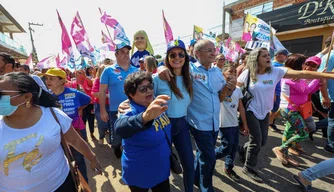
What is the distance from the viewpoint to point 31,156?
4.49ft

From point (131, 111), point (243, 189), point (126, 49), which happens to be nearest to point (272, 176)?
point (243, 189)

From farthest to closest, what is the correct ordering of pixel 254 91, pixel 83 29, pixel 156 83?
pixel 83 29, pixel 254 91, pixel 156 83

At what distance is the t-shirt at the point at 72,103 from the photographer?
2615 millimetres

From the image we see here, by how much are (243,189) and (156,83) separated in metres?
1.95

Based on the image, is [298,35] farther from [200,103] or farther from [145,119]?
[145,119]

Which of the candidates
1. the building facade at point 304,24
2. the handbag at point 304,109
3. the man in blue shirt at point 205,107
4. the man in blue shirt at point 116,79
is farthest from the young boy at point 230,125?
the building facade at point 304,24

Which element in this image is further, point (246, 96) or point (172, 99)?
point (246, 96)

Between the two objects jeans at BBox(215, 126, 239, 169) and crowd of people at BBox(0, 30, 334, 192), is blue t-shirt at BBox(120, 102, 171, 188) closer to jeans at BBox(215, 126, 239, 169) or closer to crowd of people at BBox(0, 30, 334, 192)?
crowd of people at BBox(0, 30, 334, 192)

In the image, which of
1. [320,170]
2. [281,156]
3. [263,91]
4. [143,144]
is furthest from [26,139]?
[281,156]

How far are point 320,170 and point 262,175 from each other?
2.78 feet

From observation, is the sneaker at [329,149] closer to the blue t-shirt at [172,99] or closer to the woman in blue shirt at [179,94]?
the woman in blue shirt at [179,94]

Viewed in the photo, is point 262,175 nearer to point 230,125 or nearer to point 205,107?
point 230,125

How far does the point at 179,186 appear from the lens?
2.88 metres

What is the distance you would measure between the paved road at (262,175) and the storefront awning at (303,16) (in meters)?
12.0
